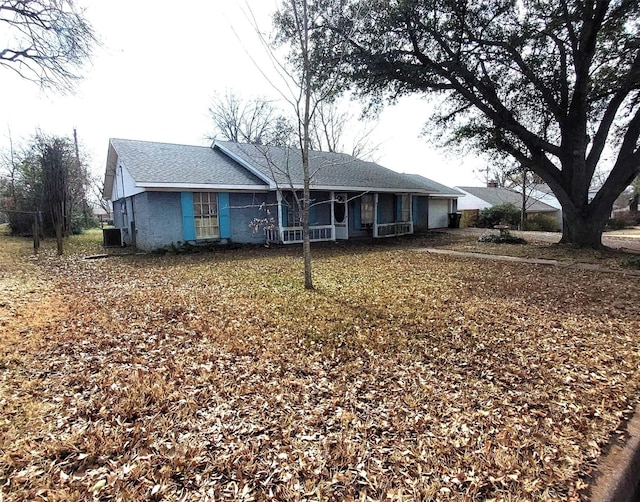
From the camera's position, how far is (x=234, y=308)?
5.41 metres

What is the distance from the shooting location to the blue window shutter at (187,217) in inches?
474

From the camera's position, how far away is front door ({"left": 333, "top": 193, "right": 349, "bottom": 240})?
1569 cm

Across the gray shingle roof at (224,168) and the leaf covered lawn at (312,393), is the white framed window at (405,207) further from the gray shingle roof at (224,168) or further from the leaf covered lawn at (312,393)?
the leaf covered lawn at (312,393)

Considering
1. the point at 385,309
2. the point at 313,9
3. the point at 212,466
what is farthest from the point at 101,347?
the point at 313,9

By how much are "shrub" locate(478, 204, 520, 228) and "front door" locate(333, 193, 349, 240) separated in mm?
14798

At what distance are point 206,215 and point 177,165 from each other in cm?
226

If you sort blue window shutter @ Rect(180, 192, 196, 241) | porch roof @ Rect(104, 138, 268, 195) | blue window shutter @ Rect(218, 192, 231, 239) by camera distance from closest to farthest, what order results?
porch roof @ Rect(104, 138, 268, 195)
blue window shutter @ Rect(180, 192, 196, 241)
blue window shutter @ Rect(218, 192, 231, 239)

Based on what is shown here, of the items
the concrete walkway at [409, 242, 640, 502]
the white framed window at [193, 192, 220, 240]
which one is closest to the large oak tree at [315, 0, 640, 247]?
the white framed window at [193, 192, 220, 240]

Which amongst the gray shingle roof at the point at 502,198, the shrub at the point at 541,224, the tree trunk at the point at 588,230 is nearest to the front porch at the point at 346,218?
the tree trunk at the point at 588,230

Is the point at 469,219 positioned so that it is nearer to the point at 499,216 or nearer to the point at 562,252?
the point at 499,216

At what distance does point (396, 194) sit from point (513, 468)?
16736mm

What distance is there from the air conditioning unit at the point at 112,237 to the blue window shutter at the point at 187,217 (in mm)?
4831

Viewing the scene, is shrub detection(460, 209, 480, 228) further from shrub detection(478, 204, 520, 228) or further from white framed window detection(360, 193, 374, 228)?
white framed window detection(360, 193, 374, 228)

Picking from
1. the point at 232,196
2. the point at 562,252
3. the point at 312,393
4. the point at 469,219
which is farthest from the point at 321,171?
the point at 469,219
